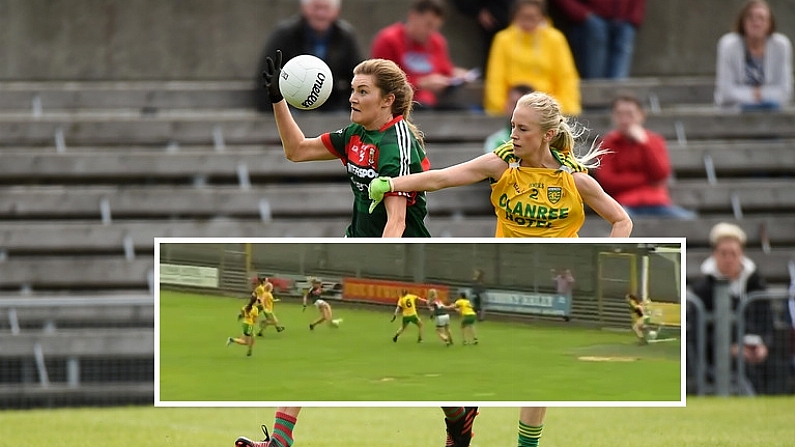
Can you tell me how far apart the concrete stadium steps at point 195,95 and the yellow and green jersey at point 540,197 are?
25.7 ft

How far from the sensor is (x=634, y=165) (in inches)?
508

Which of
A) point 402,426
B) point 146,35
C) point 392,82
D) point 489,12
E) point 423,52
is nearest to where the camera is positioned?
point 392,82

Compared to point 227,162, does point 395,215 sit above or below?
below

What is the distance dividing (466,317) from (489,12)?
8765 millimetres

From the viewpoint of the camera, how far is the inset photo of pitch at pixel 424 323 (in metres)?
6.40

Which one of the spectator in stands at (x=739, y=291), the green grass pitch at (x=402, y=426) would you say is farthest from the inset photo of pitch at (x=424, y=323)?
the spectator in stands at (x=739, y=291)

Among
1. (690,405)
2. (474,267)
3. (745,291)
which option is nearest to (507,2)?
(745,291)

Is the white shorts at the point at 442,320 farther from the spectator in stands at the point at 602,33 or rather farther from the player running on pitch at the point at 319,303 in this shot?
the spectator in stands at the point at 602,33

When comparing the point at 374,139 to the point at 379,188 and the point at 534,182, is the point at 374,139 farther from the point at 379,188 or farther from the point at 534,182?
the point at 534,182

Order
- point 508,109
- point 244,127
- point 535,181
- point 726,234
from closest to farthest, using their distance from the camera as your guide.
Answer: point 535,181
point 726,234
point 508,109
point 244,127

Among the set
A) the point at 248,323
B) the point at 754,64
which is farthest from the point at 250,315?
the point at 754,64

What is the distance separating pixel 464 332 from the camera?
21.2 ft

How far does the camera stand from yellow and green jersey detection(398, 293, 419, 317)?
645cm

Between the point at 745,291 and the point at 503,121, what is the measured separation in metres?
3.28
